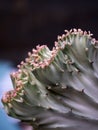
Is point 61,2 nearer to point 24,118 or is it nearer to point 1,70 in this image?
point 1,70

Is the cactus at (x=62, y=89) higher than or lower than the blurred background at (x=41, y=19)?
lower

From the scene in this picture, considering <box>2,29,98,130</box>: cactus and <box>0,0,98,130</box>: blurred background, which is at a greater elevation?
<box>0,0,98,130</box>: blurred background

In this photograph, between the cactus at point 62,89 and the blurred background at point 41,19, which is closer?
the cactus at point 62,89

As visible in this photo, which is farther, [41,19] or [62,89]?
[41,19]

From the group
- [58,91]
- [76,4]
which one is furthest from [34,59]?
[76,4]

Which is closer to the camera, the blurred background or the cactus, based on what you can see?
the cactus
